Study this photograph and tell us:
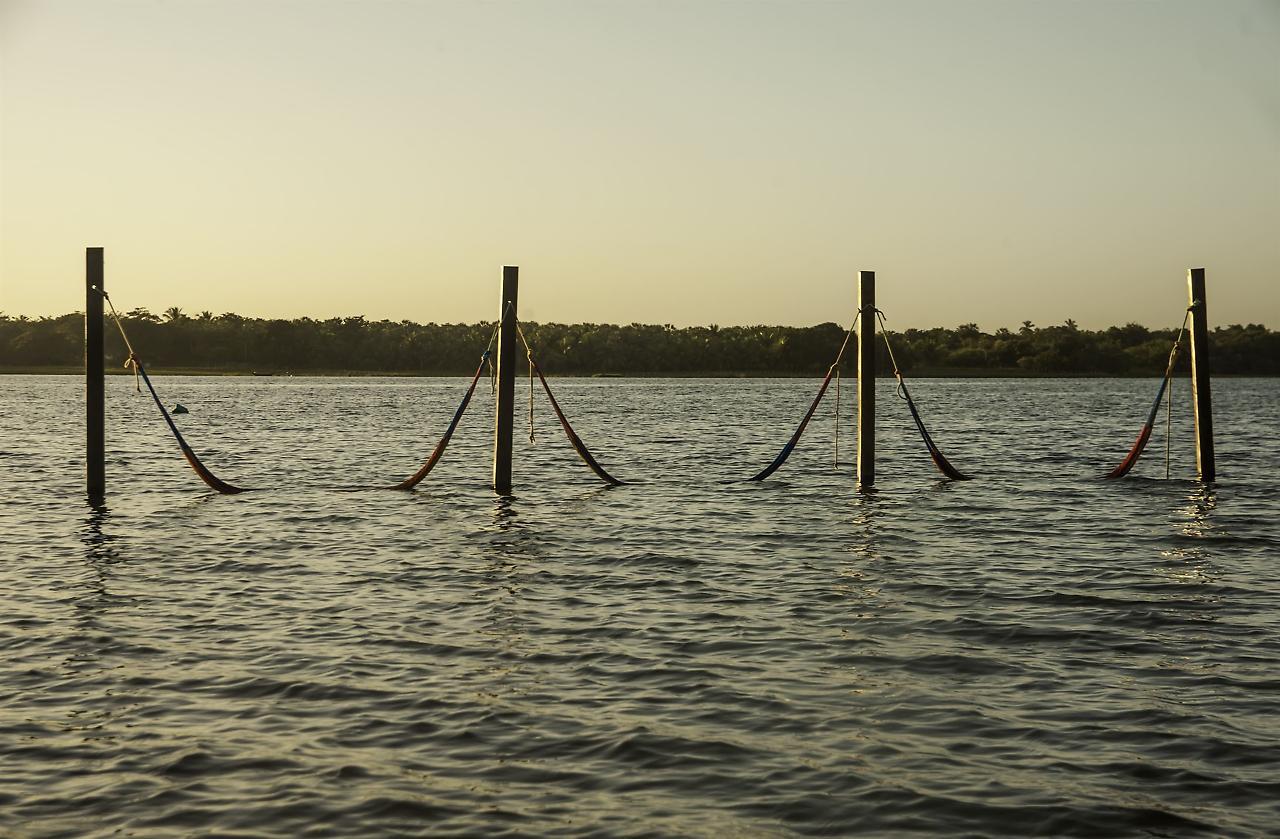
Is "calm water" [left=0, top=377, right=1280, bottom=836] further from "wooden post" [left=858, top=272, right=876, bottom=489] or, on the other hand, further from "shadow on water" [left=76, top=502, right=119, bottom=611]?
"wooden post" [left=858, top=272, right=876, bottom=489]

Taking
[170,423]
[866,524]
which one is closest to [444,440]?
[170,423]

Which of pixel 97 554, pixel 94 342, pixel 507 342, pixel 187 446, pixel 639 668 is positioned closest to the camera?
pixel 639 668

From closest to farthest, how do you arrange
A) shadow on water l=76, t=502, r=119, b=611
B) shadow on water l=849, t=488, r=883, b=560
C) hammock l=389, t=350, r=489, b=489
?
shadow on water l=76, t=502, r=119, b=611 → shadow on water l=849, t=488, r=883, b=560 → hammock l=389, t=350, r=489, b=489

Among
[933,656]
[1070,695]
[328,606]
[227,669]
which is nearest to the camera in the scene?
[1070,695]

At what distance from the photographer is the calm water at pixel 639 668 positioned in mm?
8672

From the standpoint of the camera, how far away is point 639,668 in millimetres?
12266

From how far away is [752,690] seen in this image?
11.4m

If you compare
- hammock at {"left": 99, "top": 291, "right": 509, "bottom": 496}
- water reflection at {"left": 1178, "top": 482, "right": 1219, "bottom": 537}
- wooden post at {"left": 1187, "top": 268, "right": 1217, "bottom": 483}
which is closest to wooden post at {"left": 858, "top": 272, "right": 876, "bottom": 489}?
water reflection at {"left": 1178, "top": 482, "right": 1219, "bottom": 537}

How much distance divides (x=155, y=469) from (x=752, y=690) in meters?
29.5

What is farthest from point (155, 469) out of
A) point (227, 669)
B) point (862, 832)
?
point (862, 832)

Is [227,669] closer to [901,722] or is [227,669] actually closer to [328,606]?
[328,606]

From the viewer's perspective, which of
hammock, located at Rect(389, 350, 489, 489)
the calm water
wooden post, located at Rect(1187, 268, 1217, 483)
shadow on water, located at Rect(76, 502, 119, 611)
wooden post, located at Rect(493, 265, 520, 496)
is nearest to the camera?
the calm water

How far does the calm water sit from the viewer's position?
28.5 ft

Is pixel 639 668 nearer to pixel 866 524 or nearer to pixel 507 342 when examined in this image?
pixel 866 524
